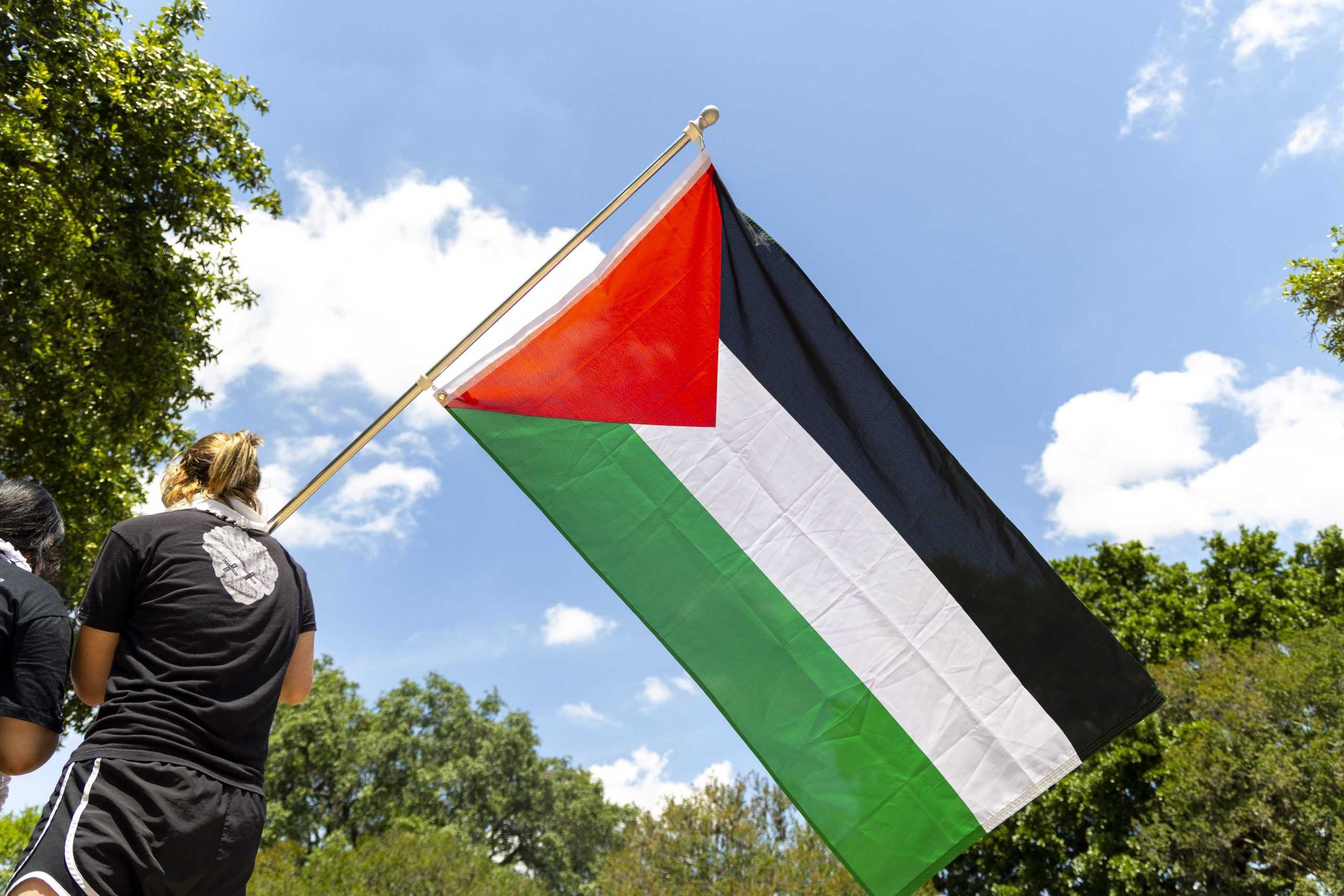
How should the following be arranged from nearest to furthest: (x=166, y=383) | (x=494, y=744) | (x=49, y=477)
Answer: (x=49, y=477), (x=166, y=383), (x=494, y=744)

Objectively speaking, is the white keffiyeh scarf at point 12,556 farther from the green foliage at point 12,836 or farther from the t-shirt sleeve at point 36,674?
the green foliage at point 12,836

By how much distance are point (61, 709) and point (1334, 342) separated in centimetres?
Result: 1251

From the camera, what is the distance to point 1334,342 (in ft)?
34.7

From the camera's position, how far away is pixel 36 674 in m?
2.13

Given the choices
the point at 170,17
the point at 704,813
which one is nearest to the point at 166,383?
the point at 170,17

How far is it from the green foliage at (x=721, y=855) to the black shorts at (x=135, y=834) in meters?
28.0

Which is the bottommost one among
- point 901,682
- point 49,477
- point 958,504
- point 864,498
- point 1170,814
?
point 1170,814

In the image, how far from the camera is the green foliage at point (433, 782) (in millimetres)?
37094

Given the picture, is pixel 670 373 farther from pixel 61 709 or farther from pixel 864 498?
pixel 61 709

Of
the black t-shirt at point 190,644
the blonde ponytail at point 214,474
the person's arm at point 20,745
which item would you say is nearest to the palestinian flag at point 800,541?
the blonde ponytail at point 214,474

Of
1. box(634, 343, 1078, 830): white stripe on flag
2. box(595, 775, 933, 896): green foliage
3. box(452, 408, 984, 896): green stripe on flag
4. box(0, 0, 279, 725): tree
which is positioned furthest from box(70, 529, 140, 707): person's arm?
box(595, 775, 933, 896): green foliage

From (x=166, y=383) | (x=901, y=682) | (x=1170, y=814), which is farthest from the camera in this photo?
(x=1170, y=814)

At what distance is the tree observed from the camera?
29.1 feet

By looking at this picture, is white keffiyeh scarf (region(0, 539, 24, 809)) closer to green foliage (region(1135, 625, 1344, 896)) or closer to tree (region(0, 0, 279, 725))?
tree (region(0, 0, 279, 725))
